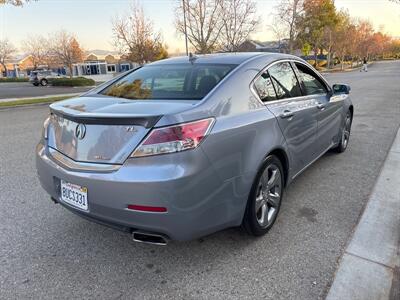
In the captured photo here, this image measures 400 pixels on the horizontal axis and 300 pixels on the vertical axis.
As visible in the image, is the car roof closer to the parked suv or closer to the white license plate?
the white license plate

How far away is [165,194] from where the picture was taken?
2.06m

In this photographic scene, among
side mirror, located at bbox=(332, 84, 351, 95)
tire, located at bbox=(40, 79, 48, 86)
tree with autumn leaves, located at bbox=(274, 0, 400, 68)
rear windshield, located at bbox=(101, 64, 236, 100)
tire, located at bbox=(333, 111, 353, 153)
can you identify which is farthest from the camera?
tree with autumn leaves, located at bbox=(274, 0, 400, 68)

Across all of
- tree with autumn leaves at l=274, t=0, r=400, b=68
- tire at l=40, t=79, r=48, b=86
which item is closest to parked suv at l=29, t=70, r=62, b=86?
tire at l=40, t=79, r=48, b=86

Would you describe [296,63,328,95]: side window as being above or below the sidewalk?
above

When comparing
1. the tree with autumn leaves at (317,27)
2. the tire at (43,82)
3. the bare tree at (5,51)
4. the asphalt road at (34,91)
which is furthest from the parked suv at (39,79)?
the bare tree at (5,51)

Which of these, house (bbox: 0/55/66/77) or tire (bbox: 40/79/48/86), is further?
house (bbox: 0/55/66/77)

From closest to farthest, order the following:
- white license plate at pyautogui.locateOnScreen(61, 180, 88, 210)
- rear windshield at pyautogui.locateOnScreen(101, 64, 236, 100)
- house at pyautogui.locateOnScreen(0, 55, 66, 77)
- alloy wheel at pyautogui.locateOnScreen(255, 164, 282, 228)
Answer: white license plate at pyautogui.locateOnScreen(61, 180, 88, 210)
rear windshield at pyautogui.locateOnScreen(101, 64, 236, 100)
alloy wheel at pyautogui.locateOnScreen(255, 164, 282, 228)
house at pyautogui.locateOnScreen(0, 55, 66, 77)

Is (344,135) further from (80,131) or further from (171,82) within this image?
(80,131)

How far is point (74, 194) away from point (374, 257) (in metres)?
2.41

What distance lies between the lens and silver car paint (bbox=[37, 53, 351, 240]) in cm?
208

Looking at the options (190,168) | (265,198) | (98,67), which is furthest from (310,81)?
(98,67)

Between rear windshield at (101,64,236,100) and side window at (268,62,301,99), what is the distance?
553 mm

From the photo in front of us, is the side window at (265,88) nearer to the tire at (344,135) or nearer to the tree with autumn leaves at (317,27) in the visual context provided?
the tire at (344,135)

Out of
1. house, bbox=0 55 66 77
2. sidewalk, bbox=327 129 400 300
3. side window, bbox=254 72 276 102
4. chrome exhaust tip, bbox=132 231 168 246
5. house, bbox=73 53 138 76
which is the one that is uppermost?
house, bbox=0 55 66 77
